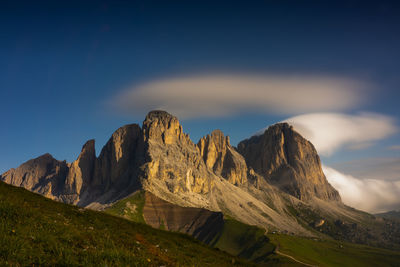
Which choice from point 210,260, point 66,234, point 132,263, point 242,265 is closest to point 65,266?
point 132,263

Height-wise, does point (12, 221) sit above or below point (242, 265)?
above

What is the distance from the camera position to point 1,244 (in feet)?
47.7

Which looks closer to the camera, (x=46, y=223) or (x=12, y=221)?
(x=12, y=221)

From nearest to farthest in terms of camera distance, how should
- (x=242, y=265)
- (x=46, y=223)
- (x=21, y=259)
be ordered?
1. (x=21, y=259)
2. (x=46, y=223)
3. (x=242, y=265)

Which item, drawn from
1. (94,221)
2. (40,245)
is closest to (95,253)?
(40,245)

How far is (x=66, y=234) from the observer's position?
19469mm

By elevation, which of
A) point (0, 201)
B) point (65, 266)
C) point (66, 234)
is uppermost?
point (0, 201)

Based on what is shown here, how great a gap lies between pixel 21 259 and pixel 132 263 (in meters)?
4.87

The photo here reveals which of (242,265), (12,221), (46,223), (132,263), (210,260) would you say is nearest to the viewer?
(132,263)

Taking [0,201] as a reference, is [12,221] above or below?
below

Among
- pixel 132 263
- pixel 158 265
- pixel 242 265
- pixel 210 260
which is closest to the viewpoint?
pixel 132 263

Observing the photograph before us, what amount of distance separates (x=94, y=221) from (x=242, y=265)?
1613 cm

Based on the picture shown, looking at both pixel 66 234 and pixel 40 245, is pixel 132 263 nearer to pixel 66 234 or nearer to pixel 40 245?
pixel 40 245

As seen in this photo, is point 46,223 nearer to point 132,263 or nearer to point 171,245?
point 132,263
